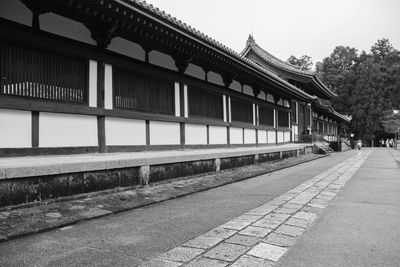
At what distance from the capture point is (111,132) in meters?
8.50

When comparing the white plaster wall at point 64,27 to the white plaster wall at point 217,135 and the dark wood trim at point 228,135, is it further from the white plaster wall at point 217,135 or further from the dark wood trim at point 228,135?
the dark wood trim at point 228,135

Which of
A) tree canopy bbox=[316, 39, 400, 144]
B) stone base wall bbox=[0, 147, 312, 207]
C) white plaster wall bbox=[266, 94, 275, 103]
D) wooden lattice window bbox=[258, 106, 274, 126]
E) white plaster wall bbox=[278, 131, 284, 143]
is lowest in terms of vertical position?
stone base wall bbox=[0, 147, 312, 207]

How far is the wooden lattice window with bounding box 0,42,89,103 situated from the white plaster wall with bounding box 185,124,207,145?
Answer: 171 inches

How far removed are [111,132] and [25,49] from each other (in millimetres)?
2697

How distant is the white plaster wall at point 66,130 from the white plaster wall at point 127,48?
1.96 metres

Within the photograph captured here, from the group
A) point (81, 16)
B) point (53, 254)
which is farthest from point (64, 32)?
point (53, 254)

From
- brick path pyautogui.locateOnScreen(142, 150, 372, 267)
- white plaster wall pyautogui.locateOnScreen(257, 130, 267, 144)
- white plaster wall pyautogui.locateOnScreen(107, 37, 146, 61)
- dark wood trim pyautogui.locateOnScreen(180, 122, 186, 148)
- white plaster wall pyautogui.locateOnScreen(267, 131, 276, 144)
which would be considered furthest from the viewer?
white plaster wall pyautogui.locateOnScreen(267, 131, 276, 144)

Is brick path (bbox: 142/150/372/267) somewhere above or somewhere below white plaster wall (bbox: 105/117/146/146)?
below

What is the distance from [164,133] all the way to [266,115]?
389 inches

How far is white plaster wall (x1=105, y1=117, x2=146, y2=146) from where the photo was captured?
847 centimetres

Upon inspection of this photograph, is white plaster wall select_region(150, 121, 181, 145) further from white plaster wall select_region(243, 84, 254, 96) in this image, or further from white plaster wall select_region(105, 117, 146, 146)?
white plaster wall select_region(243, 84, 254, 96)

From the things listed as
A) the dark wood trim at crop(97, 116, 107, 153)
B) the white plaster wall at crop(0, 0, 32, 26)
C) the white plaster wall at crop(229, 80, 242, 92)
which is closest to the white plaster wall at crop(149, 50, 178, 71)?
the dark wood trim at crop(97, 116, 107, 153)

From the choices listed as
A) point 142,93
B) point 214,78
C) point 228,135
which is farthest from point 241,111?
point 142,93

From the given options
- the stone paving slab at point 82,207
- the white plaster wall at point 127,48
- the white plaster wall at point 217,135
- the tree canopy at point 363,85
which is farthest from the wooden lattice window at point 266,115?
the tree canopy at point 363,85
